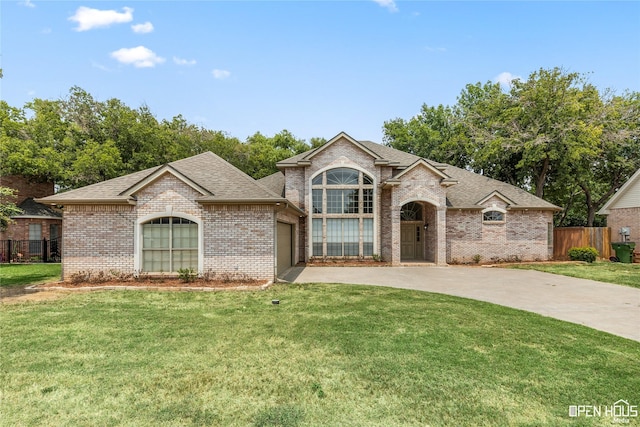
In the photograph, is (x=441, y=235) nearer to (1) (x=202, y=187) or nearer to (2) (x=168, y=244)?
(1) (x=202, y=187)

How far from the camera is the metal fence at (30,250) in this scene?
19.5 meters

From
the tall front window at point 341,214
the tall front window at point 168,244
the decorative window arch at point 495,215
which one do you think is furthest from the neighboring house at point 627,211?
the tall front window at point 168,244

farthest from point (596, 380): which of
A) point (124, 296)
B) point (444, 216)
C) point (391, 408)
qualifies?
point (444, 216)

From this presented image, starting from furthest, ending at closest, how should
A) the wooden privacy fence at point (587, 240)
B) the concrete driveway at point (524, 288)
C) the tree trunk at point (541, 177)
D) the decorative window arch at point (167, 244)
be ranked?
the tree trunk at point (541, 177) → the wooden privacy fence at point (587, 240) → the decorative window arch at point (167, 244) → the concrete driveway at point (524, 288)

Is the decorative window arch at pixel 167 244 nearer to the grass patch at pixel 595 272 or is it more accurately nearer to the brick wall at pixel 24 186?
the grass patch at pixel 595 272

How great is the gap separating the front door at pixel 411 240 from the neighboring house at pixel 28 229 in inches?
865

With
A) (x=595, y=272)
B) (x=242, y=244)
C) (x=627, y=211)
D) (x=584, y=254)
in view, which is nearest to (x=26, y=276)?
(x=242, y=244)

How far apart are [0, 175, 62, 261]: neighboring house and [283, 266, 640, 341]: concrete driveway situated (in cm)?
1813

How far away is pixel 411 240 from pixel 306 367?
16338mm

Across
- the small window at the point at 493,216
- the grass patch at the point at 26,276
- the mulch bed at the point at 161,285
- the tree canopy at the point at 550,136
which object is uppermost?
the tree canopy at the point at 550,136

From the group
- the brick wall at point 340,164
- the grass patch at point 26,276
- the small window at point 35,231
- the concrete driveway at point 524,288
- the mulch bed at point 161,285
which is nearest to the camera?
the concrete driveway at point 524,288

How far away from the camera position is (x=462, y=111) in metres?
31.4

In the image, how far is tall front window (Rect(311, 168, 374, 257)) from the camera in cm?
1781

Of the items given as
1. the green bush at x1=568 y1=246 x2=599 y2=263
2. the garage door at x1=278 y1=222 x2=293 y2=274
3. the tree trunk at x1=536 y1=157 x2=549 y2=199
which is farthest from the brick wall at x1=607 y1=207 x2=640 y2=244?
the garage door at x1=278 y1=222 x2=293 y2=274
